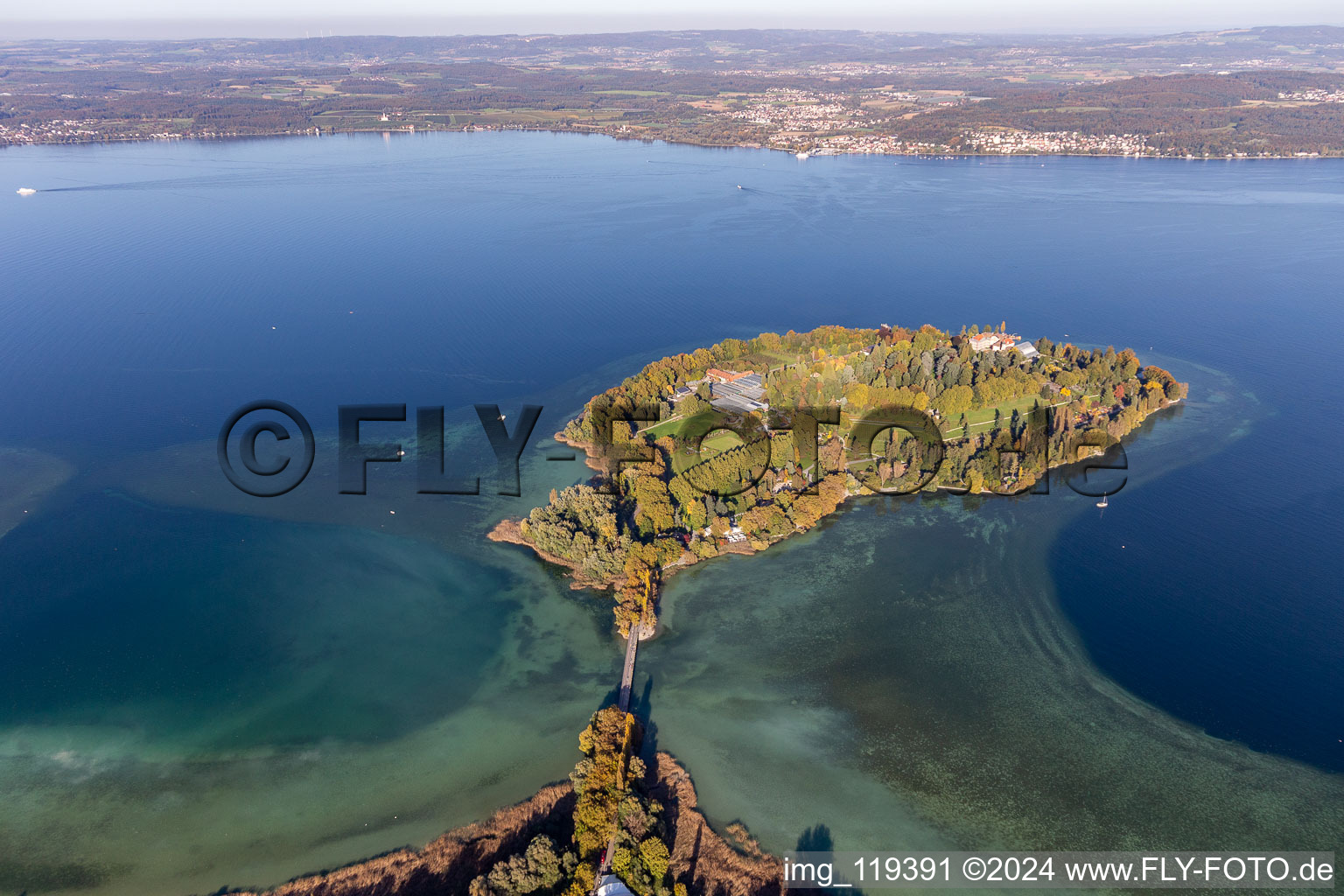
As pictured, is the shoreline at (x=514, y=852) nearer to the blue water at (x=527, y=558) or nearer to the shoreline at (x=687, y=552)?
the blue water at (x=527, y=558)

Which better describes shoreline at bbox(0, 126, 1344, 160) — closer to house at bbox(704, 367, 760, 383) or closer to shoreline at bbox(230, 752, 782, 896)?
house at bbox(704, 367, 760, 383)

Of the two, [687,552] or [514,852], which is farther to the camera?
[687,552]

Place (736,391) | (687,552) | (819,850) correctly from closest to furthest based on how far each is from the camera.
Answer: (819,850), (687,552), (736,391)

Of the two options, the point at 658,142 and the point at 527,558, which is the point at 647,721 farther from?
the point at 658,142

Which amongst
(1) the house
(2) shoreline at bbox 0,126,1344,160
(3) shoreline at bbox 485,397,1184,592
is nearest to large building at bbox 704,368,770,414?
(1) the house

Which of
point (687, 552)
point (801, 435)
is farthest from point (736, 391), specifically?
point (687, 552)

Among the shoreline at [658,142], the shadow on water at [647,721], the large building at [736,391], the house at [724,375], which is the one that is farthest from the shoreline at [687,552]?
the shoreline at [658,142]

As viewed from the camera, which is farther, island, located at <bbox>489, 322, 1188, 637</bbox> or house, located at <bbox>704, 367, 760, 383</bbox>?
house, located at <bbox>704, 367, 760, 383</bbox>
